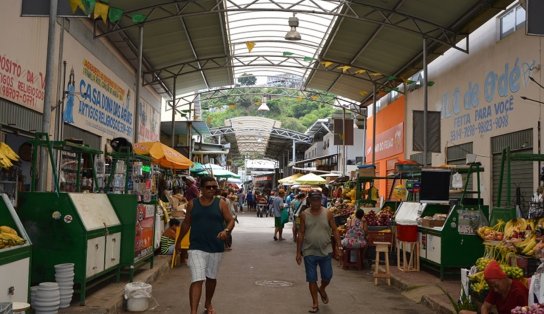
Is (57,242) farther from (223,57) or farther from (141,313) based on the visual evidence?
(223,57)

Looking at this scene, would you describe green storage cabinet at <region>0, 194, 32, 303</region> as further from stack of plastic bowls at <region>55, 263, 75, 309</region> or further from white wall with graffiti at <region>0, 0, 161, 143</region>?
white wall with graffiti at <region>0, 0, 161, 143</region>

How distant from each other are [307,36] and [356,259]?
42.2ft

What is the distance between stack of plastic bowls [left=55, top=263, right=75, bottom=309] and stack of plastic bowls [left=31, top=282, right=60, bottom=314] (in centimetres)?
42

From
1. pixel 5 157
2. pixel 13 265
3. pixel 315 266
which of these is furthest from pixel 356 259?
pixel 13 265

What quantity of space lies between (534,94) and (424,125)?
507 centimetres

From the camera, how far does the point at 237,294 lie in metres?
9.40

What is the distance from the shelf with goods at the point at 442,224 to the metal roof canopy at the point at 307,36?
6.43 m

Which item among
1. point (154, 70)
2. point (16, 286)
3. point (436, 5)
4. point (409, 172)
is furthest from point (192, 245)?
point (154, 70)

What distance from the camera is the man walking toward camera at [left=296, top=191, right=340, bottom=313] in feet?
26.7

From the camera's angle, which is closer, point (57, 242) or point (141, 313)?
point (57, 242)

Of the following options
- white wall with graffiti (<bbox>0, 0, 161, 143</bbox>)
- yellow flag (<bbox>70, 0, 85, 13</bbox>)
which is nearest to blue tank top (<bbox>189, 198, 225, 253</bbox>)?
yellow flag (<bbox>70, 0, 85, 13</bbox>)

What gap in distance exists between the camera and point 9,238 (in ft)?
18.5

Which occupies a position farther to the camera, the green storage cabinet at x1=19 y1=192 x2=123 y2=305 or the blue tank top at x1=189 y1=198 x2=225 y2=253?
the green storage cabinet at x1=19 y1=192 x2=123 y2=305

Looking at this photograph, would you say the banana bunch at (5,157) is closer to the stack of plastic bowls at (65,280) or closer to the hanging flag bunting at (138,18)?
the stack of plastic bowls at (65,280)
